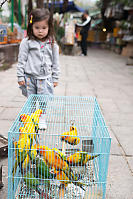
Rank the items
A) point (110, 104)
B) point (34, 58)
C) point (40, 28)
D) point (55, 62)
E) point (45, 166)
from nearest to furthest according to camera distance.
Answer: point (45, 166) < point (40, 28) < point (34, 58) < point (55, 62) < point (110, 104)

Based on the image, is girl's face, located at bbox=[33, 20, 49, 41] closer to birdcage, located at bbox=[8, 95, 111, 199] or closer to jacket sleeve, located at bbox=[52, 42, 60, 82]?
jacket sleeve, located at bbox=[52, 42, 60, 82]

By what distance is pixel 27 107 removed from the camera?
1714 mm

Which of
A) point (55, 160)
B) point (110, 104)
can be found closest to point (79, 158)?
point (55, 160)

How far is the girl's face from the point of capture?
2.04 meters

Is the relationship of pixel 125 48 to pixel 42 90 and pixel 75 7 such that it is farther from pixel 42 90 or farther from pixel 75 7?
pixel 42 90

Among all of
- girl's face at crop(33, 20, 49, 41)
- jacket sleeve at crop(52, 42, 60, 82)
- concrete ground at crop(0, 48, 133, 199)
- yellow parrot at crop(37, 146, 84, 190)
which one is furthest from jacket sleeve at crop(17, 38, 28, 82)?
yellow parrot at crop(37, 146, 84, 190)

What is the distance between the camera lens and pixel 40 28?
2.07m

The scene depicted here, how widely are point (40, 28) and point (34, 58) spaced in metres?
0.30

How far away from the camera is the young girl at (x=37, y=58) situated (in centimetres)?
211

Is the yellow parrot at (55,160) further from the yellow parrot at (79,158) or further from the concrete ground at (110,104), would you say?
the concrete ground at (110,104)

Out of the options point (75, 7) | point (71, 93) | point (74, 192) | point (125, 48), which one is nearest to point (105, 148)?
point (74, 192)

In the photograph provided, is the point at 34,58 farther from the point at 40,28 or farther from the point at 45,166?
the point at 45,166

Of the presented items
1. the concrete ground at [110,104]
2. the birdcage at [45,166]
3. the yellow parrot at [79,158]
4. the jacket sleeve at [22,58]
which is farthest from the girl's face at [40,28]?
the yellow parrot at [79,158]

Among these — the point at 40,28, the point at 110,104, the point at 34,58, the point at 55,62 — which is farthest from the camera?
the point at 110,104
